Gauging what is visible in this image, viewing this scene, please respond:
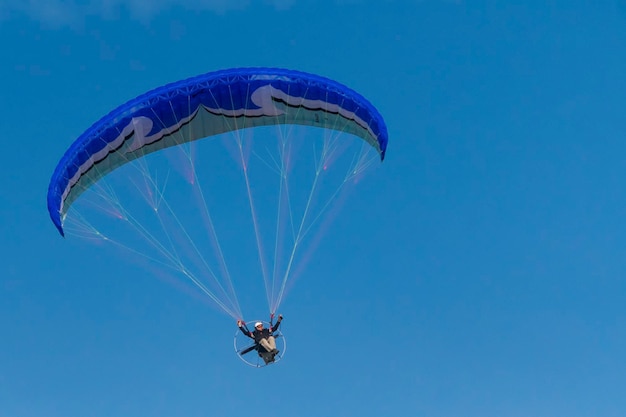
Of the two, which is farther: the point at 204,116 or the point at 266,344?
the point at 204,116

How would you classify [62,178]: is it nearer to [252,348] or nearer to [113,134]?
[113,134]

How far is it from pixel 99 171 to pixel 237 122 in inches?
173

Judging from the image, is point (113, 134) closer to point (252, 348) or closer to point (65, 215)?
point (65, 215)

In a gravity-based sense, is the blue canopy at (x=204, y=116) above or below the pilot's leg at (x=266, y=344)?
above

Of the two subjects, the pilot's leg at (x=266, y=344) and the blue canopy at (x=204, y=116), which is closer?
the pilot's leg at (x=266, y=344)

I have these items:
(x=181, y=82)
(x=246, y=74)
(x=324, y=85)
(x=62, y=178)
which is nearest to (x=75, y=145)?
(x=62, y=178)

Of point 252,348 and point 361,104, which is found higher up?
point 361,104

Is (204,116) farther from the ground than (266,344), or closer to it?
farther from the ground

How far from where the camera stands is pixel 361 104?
25297 millimetres

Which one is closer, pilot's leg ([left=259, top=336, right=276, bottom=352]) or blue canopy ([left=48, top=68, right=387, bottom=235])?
pilot's leg ([left=259, top=336, right=276, bottom=352])

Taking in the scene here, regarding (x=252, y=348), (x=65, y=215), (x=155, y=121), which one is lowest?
(x=252, y=348)

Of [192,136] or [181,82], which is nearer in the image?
[181,82]

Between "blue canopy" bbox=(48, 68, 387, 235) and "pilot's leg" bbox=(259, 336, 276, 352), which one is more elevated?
"blue canopy" bbox=(48, 68, 387, 235)

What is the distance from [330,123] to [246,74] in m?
3.41
